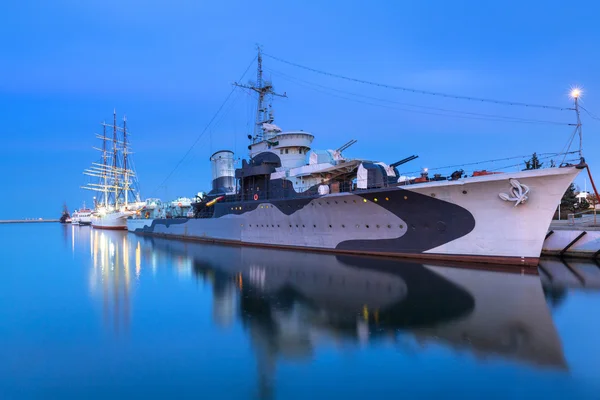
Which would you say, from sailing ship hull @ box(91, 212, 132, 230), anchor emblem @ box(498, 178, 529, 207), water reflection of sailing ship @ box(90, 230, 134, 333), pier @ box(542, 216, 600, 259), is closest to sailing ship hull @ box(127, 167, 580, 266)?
anchor emblem @ box(498, 178, 529, 207)

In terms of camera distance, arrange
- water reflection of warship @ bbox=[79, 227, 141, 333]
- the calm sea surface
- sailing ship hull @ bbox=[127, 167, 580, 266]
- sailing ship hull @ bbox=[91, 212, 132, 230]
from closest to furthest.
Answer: the calm sea surface → water reflection of warship @ bbox=[79, 227, 141, 333] → sailing ship hull @ bbox=[127, 167, 580, 266] → sailing ship hull @ bbox=[91, 212, 132, 230]

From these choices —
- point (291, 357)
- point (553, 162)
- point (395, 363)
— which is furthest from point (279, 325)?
point (553, 162)

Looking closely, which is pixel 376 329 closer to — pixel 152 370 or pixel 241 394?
pixel 241 394

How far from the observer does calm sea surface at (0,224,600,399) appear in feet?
14.9

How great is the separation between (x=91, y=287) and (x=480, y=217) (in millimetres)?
14297

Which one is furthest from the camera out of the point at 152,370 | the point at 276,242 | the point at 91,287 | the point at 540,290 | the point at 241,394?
the point at 276,242

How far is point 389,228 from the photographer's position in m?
15.7

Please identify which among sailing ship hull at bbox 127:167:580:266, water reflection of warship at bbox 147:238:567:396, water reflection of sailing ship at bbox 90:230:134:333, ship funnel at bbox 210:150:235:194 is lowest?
water reflection of warship at bbox 147:238:567:396

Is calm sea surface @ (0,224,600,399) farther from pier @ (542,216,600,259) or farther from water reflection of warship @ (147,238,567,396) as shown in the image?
pier @ (542,216,600,259)

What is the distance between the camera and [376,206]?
15648mm

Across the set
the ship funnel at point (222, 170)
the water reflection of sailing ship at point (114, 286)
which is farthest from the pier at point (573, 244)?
the ship funnel at point (222, 170)

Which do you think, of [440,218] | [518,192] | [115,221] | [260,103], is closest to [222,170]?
[260,103]

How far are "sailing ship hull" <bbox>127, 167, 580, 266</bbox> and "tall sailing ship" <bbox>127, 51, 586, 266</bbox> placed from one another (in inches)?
1.3

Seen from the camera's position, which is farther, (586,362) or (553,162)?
(553,162)
